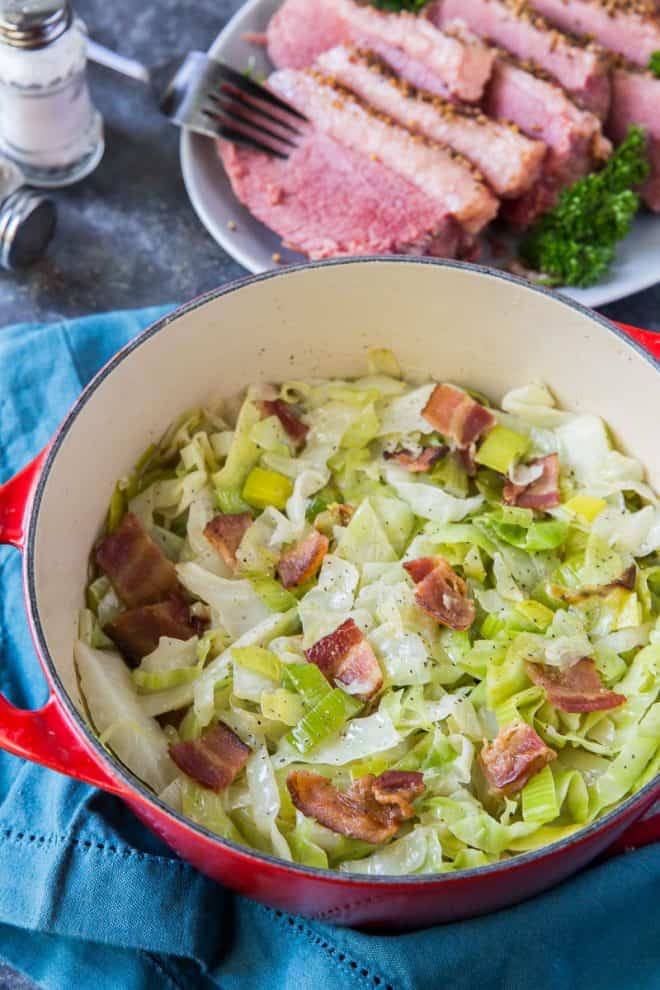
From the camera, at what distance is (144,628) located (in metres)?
2.13

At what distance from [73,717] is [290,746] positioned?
1.43ft

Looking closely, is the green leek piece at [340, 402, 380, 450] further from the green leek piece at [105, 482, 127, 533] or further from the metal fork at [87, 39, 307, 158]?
the metal fork at [87, 39, 307, 158]

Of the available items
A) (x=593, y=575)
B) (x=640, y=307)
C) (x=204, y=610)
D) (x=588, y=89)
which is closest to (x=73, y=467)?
(x=204, y=610)

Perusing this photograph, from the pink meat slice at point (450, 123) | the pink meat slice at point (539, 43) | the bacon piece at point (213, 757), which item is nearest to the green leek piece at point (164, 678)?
the bacon piece at point (213, 757)

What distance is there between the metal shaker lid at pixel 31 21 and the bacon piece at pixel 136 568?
1.37 metres

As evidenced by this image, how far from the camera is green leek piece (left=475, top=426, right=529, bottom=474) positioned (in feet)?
7.59

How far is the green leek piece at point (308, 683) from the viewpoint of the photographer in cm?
202

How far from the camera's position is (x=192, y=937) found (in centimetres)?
201

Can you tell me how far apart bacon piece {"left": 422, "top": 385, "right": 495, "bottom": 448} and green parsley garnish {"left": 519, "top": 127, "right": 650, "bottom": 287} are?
28.1 inches

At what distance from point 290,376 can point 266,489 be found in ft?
0.99

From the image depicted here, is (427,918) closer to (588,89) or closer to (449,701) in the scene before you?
(449,701)

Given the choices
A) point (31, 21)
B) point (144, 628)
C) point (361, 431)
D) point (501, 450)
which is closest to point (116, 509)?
point (144, 628)

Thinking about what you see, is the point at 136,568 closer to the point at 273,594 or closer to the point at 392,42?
the point at 273,594

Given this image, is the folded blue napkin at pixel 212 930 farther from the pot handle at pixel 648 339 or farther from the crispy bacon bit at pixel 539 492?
the pot handle at pixel 648 339
